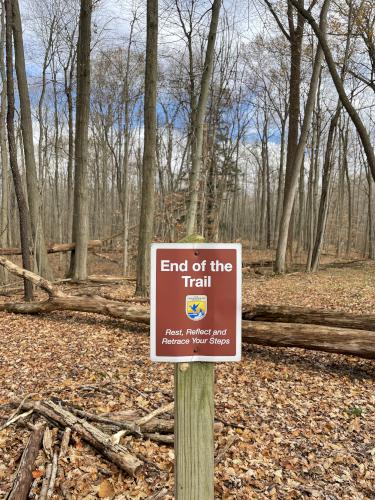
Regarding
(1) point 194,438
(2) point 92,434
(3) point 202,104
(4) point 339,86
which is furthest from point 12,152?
(1) point 194,438

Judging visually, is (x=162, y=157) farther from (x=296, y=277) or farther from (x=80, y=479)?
Result: (x=80, y=479)

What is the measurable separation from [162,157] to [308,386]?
56.9ft

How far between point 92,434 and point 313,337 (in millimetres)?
3222

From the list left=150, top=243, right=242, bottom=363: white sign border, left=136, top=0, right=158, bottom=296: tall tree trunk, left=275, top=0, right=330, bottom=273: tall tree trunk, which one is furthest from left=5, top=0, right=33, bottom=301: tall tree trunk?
left=275, top=0, right=330, bottom=273: tall tree trunk

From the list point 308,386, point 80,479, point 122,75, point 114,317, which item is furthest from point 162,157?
point 80,479

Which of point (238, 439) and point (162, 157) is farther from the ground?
point (162, 157)

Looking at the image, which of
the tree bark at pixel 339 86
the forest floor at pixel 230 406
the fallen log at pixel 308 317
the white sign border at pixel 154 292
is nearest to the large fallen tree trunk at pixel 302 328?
the fallen log at pixel 308 317

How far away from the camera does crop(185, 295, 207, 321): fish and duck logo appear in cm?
157

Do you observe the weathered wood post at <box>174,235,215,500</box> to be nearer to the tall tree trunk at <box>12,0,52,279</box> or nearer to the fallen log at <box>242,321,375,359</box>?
the fallen log at <box>242,321,375,359</box>

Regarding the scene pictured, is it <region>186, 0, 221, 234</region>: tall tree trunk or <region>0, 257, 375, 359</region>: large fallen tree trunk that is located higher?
<region>186, 0, 221, 234</region>: tall tree trunk

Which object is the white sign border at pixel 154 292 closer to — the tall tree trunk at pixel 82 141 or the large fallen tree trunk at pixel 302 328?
the large fallen tree trunk at pixel 302 328

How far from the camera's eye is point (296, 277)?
13.1 meters

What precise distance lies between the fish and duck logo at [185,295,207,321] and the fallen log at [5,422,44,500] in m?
2.22

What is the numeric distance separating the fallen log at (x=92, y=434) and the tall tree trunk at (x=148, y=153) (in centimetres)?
494
